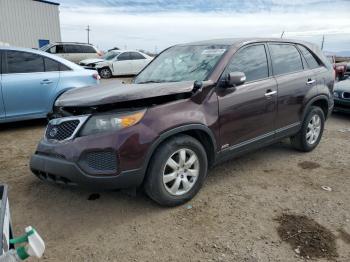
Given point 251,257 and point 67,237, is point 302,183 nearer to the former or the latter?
point 251,257

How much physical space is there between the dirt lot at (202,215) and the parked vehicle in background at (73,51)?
48.5 feet

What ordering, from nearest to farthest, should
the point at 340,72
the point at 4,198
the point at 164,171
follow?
1. the point at 4,198
2. the point at 164,171
3. the point at 340,72

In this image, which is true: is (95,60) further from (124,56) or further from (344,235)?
(344,235)

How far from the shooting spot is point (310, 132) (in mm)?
5098

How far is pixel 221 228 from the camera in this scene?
3094 millimetres

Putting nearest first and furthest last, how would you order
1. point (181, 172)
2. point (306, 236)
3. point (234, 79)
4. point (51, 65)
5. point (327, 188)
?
point (306, 236), point (181, 172), point (234, 79), point (327, 188), point (51, 65)

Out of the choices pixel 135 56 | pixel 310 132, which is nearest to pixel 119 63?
pixel 135 56

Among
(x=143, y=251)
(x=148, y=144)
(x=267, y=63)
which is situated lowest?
(x=143, y=251)

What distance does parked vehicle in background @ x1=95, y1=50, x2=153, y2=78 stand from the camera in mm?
17594

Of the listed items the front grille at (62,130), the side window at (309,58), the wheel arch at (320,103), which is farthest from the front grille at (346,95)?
the front grille at (62,130)

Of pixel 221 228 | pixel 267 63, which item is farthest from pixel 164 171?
pixel 267 63

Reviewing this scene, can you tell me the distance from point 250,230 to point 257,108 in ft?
5.03

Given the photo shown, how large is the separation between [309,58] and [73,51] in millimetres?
16002

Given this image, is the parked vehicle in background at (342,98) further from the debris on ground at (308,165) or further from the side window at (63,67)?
the side window at (63,67)
